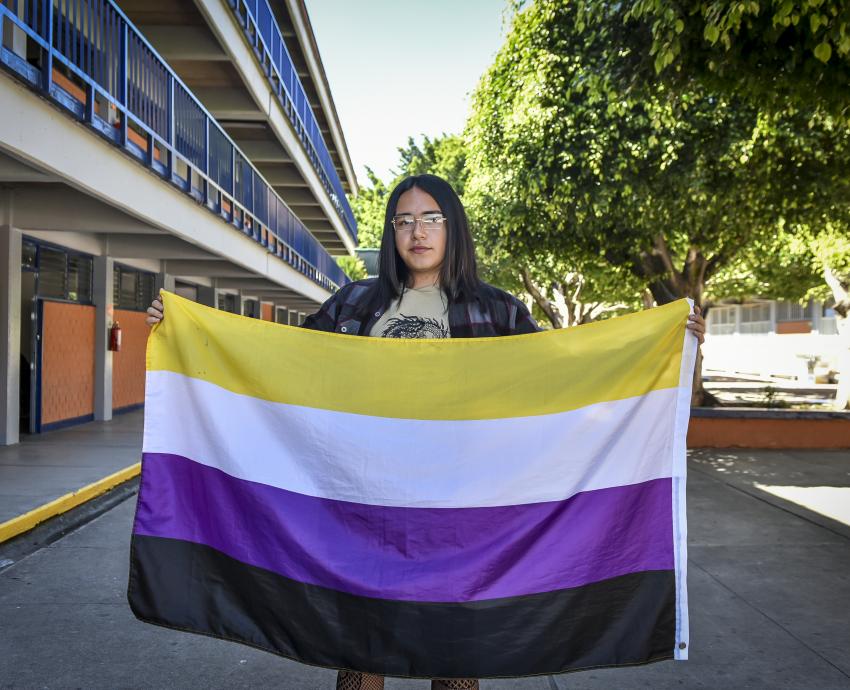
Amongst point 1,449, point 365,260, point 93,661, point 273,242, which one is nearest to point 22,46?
point 1,449

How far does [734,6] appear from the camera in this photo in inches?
199

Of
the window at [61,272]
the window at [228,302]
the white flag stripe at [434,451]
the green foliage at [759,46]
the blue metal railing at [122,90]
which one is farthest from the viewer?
the window at [228,302]

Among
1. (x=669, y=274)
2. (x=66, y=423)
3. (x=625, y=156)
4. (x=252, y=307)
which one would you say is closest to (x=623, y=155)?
(x=625, y=156)

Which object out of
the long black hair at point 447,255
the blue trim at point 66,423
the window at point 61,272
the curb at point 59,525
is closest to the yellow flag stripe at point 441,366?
the long black hair at point 447,255

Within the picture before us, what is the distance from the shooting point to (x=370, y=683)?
2.51m

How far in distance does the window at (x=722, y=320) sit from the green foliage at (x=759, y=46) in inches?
2070

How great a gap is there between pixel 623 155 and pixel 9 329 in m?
9.45

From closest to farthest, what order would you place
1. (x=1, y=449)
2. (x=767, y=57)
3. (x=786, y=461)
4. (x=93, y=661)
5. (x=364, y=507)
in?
(x=364, y=507)
(x=93, y=661)
(x=767, y=57)
(x=1, y=449)
(x=786, y=461)

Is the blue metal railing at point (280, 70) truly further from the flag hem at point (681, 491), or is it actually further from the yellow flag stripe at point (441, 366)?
the flag hem at point (681, 491)

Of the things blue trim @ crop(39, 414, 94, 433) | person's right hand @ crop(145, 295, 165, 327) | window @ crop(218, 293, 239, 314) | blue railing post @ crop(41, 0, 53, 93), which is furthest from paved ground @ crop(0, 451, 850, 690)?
window @ crop(218, 293, 239, 314)

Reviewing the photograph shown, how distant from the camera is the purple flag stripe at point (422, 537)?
8.27ft

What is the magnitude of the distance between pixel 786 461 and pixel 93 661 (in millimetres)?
9872


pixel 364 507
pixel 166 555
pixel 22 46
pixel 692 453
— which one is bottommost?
pixel 692 453

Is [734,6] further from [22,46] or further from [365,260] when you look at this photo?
[365,260]
